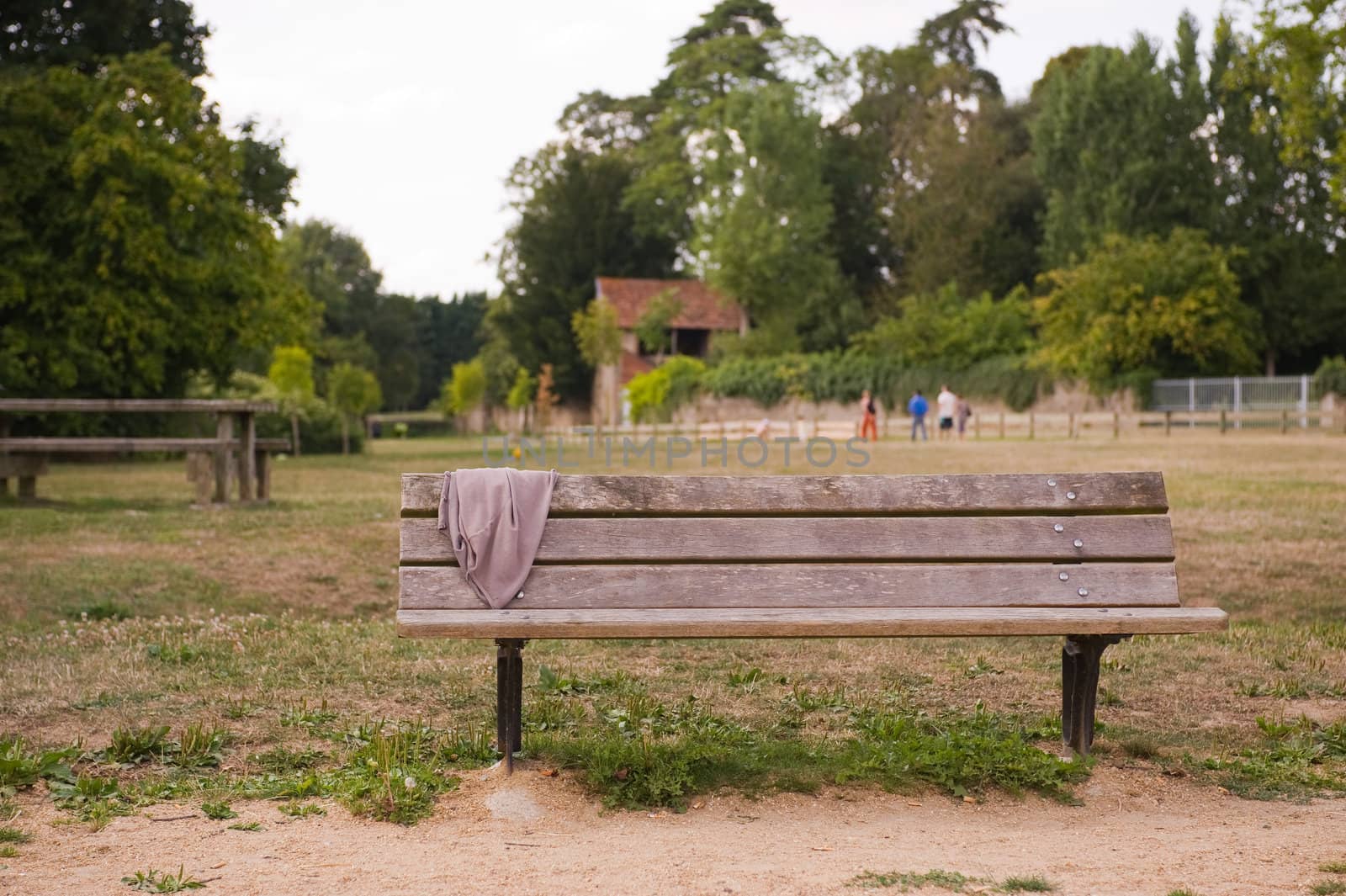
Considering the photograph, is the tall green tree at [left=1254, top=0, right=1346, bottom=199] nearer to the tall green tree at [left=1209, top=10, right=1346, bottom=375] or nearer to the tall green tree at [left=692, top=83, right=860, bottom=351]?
the tall green tree at [left=1209, top=10, right=1346, bottom=375]

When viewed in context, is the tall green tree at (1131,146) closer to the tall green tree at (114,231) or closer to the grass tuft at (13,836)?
the tall green tree at (114,231)

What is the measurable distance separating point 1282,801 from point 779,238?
56301 mm

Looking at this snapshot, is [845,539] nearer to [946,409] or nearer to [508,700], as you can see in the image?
[508,700]

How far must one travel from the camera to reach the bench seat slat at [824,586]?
5.07 metres

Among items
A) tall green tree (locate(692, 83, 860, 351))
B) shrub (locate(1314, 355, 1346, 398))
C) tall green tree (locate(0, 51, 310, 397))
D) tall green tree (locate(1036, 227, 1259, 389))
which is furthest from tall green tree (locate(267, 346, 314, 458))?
shrub (locate(1314, 355, 1346, 398))

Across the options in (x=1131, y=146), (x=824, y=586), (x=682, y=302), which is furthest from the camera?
(x=682, y=302)

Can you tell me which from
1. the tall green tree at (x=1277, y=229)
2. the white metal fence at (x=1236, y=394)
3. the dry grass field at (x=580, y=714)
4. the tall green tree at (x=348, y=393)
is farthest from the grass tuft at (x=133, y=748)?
the tall green tree at (x=1277, y=229)

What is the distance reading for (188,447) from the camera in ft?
51.8

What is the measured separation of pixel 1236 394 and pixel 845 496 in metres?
45.7

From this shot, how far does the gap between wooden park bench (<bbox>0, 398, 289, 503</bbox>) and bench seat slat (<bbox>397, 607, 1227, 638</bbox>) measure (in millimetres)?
10881

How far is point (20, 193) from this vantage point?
96.6 ft

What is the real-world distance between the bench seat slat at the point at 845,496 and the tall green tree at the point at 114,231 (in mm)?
26599

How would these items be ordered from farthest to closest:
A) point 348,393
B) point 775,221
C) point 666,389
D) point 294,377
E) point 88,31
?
point 775,221
point 666,389
point 294,377
point 348,393
point 88,31

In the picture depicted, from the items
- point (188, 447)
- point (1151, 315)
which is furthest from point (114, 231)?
point (1151, 315)
